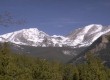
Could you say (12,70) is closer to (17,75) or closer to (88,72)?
(17,75)

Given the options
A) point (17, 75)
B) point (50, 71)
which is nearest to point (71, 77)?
point (50, 71)

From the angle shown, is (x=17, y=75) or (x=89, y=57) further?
(x=89, y=57)

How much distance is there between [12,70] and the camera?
7806 cm

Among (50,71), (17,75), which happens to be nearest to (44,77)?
(50,71)

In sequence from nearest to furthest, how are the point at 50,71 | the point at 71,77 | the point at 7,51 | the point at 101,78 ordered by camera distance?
the point at 7,51
the point at 101,78
the point at 50,71
the point at 71,77

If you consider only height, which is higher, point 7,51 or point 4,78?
point 7,51

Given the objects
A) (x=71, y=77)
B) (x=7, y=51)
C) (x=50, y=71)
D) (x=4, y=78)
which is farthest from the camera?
(x=71, y=77)

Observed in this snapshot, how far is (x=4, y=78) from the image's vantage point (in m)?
74.3

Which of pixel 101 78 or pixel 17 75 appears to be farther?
pixel 101 78

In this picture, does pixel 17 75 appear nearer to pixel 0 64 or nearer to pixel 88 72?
pixel 0 64

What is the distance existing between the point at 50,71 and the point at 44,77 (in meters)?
6.74

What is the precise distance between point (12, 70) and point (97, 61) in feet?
154

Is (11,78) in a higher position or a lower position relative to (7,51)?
lower

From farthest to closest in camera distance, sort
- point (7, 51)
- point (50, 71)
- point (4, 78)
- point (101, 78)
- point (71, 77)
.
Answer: point (71, 77)
point (50, 71)
point (101, 78)
point (7, 51)
point (4, 78)
